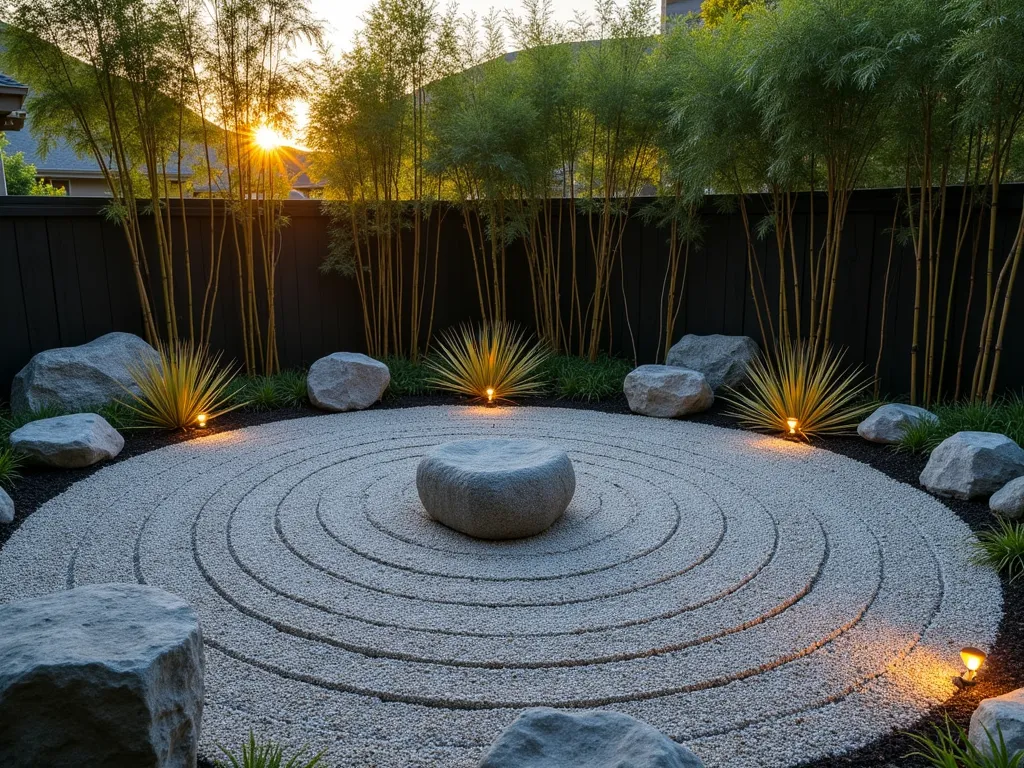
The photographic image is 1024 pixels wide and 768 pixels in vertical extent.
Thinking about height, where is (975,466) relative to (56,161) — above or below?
below

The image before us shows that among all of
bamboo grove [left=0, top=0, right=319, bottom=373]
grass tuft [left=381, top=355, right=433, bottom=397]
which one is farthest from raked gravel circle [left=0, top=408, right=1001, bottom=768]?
bamboo grove [left=0, top=0, right=319, bottom=373]

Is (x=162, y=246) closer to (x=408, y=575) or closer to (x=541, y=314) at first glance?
(x=541, y=314)

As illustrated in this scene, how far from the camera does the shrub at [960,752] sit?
5.62 ft

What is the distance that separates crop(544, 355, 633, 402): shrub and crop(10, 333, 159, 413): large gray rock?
3.15 metres

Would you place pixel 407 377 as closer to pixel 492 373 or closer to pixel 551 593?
pixel 492 373

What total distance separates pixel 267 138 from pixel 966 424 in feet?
17.3

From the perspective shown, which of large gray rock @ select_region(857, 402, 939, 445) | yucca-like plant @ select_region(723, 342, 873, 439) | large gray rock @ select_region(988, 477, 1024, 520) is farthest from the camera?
yucca-like plant @ select_region(723, 342, 873, 439)

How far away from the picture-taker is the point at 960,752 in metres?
1.83

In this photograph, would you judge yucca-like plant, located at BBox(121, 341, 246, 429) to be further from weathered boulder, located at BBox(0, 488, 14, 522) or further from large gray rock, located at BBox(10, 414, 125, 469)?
weathered boulder, located at BBox(0, 488, 14, 522)

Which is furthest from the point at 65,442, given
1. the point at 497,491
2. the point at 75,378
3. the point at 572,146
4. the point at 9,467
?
the point at 572,146

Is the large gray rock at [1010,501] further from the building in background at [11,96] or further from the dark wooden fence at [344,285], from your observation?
the building in background at [11,96]

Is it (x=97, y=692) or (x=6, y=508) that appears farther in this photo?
(x=6, y=508)

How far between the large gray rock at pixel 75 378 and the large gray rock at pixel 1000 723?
5.07 m

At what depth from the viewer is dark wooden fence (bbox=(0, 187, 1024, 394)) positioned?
17.9ft
